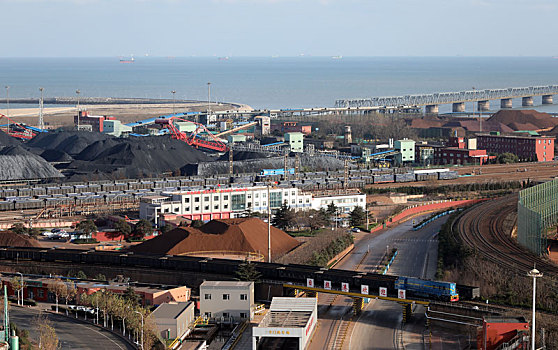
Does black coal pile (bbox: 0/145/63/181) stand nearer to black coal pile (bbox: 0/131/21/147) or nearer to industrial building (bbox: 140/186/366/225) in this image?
black coal pile (bbox: 0/131/21/147)

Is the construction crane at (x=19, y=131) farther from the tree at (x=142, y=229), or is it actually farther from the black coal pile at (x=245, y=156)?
the tree at (x=142, y=229)

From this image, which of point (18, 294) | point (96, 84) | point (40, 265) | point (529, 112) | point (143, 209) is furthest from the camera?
point (96, 84)

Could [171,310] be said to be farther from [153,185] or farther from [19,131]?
[19,131]

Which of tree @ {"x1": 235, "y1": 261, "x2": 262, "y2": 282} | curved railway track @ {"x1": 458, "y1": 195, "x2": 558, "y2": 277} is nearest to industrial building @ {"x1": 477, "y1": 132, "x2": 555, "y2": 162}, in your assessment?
curved railway track @ {"x1": 458, "y1": 195, "x2": 558, "y2": 277}

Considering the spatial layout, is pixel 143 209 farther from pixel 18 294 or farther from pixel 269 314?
pixel 269 314

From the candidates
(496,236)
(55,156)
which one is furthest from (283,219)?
(55,156)

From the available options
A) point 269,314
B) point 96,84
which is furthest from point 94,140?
point 96,84
